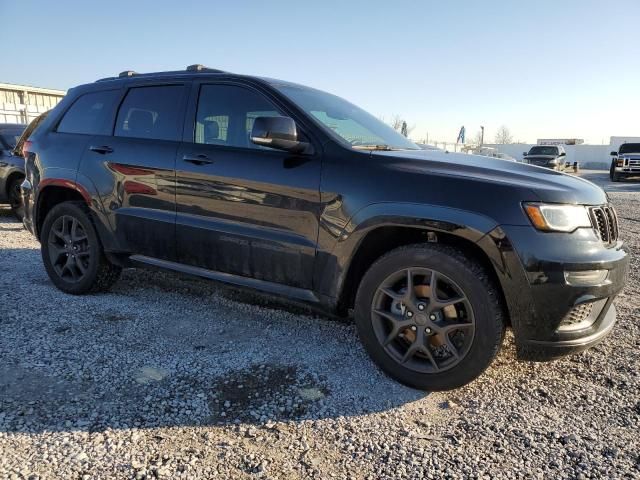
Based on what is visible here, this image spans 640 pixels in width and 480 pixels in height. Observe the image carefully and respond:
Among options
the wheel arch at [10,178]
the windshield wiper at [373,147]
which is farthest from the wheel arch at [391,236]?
the wheel arch at [10,178]

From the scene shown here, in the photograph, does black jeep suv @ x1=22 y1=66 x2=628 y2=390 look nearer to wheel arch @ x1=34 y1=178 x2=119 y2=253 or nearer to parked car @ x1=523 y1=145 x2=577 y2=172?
wheel arch @ x1=34 y1=178 x2=119 y2=253

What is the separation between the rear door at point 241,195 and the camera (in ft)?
10.3

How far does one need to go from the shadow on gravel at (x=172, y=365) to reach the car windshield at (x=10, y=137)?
527cm

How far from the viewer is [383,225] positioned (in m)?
2.84

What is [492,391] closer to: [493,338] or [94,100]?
[493,338]

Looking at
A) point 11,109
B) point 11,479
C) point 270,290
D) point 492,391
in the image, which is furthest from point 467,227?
point 11,109

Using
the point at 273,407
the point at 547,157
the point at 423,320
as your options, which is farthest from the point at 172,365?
the point at 547,157

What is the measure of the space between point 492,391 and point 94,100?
13.2 feet

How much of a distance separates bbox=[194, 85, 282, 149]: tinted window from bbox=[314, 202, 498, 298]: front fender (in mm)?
970

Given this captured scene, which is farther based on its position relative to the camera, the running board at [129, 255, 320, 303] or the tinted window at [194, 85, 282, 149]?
the tinted window at [194, 85, 282, 149]

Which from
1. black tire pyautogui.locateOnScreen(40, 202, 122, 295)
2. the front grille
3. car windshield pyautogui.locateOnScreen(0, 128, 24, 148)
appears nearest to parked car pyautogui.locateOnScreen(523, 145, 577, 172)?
Answer: car windshield pyautogui.locateOnScreen(0, 128, 24, 148)

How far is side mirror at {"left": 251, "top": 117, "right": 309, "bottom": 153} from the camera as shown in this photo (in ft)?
9.73

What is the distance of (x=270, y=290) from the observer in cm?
328

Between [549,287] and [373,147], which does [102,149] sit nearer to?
[373,147]
